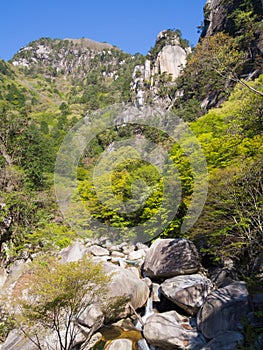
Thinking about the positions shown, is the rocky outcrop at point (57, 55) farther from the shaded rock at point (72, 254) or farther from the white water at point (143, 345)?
the white water at point (143, 345)

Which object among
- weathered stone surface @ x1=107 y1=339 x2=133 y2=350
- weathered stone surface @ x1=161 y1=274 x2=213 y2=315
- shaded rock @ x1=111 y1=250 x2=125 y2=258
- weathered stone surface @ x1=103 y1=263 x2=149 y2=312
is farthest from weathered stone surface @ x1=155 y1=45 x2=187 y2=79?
weathered stone surface @ x1=107 y1=339 x2=133 y2=350

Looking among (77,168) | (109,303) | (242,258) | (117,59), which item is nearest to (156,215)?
(242,258)

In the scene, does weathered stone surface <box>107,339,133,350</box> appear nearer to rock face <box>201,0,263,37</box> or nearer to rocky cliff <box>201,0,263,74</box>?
rocky cliff <box>201,0,263,74</box>

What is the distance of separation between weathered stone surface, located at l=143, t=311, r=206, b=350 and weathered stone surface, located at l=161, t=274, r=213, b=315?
1.93 ft

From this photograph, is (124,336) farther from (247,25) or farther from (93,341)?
(247,25)

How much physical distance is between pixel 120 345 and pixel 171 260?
3.85 metres

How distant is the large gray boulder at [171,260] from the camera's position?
9789 millimetres

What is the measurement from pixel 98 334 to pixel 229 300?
4.00 metres

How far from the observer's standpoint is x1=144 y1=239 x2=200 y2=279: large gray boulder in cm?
979

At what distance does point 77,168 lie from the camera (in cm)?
2719

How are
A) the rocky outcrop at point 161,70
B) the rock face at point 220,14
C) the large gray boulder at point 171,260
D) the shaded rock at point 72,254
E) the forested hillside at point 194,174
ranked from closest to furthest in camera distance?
the forested hillside at point 194,174 → the large gray boulder at point 171,260 → the shaded rock at point 72,254 → the rock face at point 220,14 → the rocky outcrop at point 161,70

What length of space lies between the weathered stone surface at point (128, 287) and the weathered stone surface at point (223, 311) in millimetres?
2544

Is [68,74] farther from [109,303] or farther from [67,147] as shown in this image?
[109,303]

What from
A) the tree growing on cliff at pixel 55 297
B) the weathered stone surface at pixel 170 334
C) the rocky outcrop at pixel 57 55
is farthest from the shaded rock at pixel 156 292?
the rocky outcrop at pixel 57 55
